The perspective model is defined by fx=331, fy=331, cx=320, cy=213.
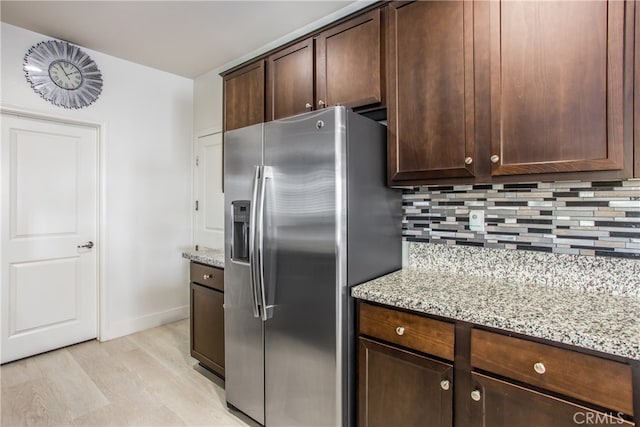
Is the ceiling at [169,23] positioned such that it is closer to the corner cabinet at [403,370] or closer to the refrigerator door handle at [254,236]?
the refrigerator door handle at [254,236]

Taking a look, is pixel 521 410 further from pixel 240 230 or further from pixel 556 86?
pixel 240 230

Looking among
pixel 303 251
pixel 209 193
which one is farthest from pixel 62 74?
pixel 303 251

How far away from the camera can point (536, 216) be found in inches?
63.4

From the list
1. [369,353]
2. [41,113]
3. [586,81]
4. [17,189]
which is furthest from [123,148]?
[586,81]

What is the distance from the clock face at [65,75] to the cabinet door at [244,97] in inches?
53.2

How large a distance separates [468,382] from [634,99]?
3.84 feet

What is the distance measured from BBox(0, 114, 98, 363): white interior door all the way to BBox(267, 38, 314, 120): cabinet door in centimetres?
191

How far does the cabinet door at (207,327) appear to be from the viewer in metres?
2.31

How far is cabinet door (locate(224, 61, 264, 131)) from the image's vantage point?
239 centimetres

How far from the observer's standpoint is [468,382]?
48.8 inches

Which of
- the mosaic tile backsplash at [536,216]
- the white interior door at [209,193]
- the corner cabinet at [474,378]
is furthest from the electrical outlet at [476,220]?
the white interior door at [209,193]

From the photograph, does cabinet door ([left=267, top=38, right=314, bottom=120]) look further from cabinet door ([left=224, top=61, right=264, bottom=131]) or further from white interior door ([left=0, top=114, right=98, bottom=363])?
white interior door ([left=0, top=114, right=98, bottom=363])

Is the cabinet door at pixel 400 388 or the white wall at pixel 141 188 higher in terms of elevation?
the white wall at pixel 141 188

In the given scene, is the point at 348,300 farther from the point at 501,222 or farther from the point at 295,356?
the point at 501,222
